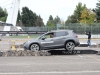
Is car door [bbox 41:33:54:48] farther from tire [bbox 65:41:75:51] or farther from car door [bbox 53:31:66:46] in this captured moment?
tire [bbox 65:41:75:51]

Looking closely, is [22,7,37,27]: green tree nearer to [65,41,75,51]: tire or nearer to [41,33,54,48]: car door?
[41,33,54,48]: car door

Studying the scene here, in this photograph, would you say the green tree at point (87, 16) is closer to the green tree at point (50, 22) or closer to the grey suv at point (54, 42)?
the green tree at point (50, 22)

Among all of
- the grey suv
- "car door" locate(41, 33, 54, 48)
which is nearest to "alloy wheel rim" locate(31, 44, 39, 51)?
the grey suv

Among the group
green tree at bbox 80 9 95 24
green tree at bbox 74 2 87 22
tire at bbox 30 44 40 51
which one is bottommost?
tire at bbox 30 44 40 51

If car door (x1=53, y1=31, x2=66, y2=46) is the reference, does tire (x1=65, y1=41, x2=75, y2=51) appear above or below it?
below

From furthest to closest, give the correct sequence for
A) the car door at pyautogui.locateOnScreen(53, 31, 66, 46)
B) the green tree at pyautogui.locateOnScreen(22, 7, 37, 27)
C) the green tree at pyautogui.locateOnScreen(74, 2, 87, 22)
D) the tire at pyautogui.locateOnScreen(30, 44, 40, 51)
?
1. the green tree at pyautogui.locateOnScreen(22, 7, 37, 27)
2. the green tree at pyautogui.locateOnScreen(74, 2, 87, 22)
3. the tire at pyautogui.locateOnScreen(30, 44, 40, 51)
4. the car door at pyautogui.locateOnScreen(53, 31, 66, 46)

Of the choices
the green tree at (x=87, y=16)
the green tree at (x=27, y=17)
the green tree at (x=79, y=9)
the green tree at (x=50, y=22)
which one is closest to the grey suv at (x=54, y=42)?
the green tree at (x=87, y=16)

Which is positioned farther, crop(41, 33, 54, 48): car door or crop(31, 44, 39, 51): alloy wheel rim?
crop(31, 44, 39, 51): alloy wheel rim

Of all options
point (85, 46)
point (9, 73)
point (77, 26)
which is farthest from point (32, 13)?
point (9, 73)

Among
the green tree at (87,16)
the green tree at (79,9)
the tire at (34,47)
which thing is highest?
the green tree at (79,9)

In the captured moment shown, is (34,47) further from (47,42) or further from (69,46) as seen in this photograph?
(69,46)

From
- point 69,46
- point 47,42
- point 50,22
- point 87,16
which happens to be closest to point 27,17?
point 50,22

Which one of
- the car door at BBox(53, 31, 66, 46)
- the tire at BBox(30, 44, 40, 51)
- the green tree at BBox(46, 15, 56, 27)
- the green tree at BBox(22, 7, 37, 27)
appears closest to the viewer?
the car door at BBox(53, 31, 66, 46)

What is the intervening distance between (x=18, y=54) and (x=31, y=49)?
1768 millimetres
